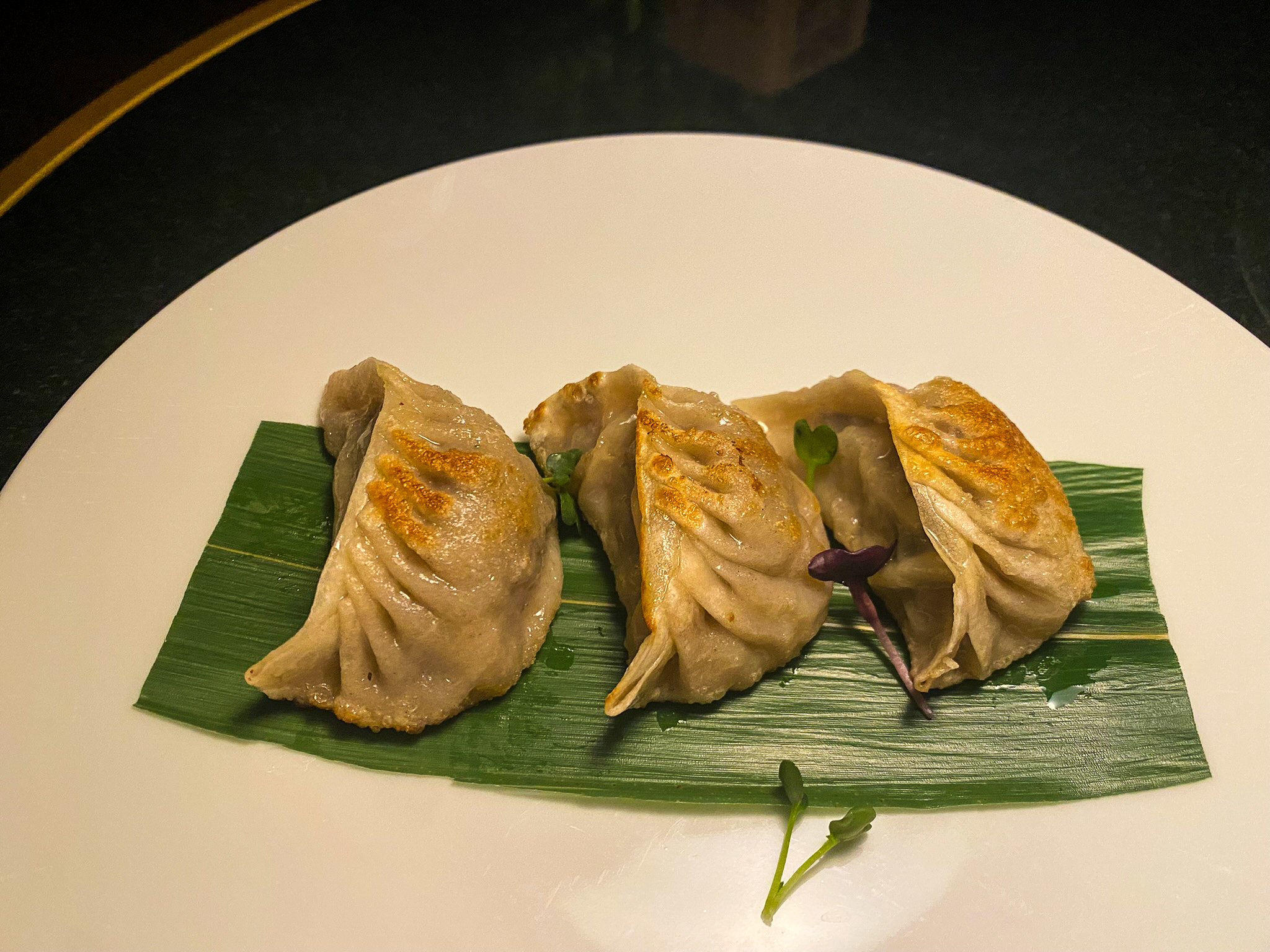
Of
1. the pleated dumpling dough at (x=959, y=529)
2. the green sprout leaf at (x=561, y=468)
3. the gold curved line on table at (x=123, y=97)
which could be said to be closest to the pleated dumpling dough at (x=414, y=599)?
the green sprout leaf at (x=561, y=468)

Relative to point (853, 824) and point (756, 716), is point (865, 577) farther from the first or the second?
point (853, 824)

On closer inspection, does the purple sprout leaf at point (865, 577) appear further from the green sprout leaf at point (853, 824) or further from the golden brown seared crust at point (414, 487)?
the golden brown seared crust at point (414, 487)

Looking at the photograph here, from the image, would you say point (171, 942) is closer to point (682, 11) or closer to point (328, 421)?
point (328, 421)

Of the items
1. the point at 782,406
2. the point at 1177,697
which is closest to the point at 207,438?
the point at 782,406

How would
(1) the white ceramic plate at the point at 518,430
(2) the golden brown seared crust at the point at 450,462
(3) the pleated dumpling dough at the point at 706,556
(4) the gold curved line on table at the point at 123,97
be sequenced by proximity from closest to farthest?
1. (1) the white ceramic plate at the point at 518,430
2. (3) the pleated dumpling dough at the point at 706,556
3. (2) the golden brown seared crust at the point at 450,462
4. (4) the gold curved line on table at the point at 123,97

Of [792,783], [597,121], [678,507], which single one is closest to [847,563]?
[678,507]

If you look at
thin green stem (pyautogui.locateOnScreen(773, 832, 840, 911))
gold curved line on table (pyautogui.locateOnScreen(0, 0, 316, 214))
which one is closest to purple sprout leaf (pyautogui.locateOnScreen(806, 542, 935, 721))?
thin green stem (pyautogui.locateOnScreen(773, 832, 840, 911))
